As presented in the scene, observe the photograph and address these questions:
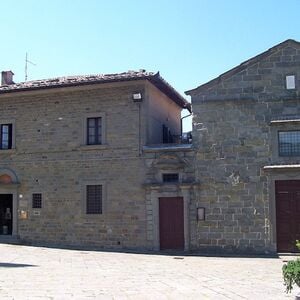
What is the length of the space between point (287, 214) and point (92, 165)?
24.9 feet

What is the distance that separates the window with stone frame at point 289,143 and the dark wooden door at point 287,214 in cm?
102

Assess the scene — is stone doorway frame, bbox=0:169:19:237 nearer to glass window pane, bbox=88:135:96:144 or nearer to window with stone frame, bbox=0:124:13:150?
window with stone frame, bbox=0:124:13:150

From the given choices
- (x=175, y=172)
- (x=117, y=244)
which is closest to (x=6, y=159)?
(x=117, y=244)

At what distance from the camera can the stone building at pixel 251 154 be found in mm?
17109

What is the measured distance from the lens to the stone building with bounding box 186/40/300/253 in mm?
17109

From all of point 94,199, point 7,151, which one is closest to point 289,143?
point 94,199

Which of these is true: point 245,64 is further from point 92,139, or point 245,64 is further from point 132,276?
point 132,276

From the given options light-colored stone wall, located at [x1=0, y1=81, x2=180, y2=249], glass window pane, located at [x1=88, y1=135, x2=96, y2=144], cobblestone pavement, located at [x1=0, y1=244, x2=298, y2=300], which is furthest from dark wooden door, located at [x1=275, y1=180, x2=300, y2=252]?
glass window pane, located at [x1=88, y1=135, x2=96, y2=144]

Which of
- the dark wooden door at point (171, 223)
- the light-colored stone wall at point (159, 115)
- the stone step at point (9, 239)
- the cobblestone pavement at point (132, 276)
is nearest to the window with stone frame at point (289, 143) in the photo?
the cobblestone pavement at point (132, 276)

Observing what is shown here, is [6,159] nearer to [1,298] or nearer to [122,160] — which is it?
[122,160]

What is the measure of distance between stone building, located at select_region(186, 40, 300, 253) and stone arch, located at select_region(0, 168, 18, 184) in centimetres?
774

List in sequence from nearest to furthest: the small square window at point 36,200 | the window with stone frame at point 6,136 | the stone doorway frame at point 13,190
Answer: the small square window at point 36,200 < the stone doorway frame at point 13,190 < the window with stone frame at point 6,136

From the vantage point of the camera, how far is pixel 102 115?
1925 centimetres

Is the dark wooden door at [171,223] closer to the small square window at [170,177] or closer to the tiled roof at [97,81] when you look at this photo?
the small square window at [170,177]
